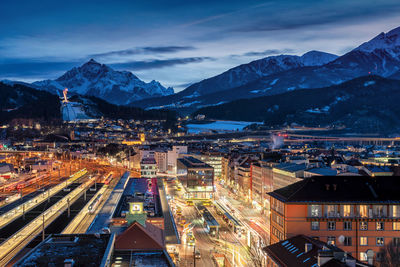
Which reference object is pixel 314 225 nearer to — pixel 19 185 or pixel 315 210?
pixel 315 210

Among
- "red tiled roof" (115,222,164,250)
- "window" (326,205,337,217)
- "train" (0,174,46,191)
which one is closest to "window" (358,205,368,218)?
"window" (326,205,337,217)

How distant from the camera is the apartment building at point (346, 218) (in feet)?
71.6

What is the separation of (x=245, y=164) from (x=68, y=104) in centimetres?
13985

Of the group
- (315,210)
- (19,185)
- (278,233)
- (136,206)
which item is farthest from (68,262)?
(19,185)

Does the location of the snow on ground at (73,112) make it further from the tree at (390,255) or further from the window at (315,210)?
the tree at (390,255)

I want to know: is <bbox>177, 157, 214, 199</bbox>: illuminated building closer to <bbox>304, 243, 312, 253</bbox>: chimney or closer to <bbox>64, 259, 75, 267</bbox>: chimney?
<bbox>304, 243, 312, 253</bbox>: chimney

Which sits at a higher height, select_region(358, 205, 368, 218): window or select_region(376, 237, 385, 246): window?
select_region(358, 205, 368, 218): window

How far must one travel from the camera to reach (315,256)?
16109mm

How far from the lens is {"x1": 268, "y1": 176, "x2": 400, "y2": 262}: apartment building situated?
21.8 m

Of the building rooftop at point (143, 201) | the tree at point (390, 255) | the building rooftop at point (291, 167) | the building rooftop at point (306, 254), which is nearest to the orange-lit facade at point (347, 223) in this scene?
the tree at point (390, 255)

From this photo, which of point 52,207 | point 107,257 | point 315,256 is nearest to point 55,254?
point 107,257

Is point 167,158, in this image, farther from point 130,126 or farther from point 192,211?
point 130,126

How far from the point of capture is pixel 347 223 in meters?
22.1

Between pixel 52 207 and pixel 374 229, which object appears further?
pixel 52 207
